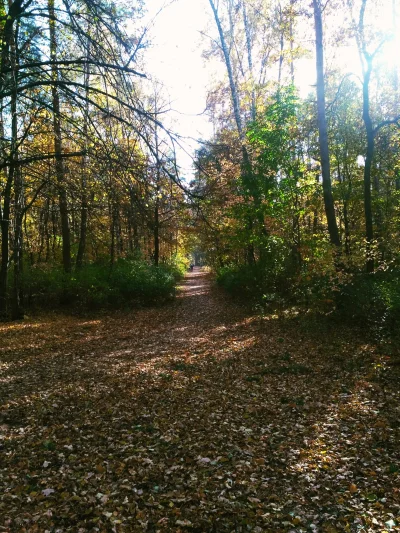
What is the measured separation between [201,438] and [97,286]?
33.9ft

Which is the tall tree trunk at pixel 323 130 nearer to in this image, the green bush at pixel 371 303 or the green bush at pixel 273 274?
the green bush at pixel 371 303

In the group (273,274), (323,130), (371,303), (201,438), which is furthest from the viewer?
(273,274)

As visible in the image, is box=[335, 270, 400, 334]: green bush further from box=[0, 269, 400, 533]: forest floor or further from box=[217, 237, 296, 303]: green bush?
box=[217, 237, 296, 303]: green bush

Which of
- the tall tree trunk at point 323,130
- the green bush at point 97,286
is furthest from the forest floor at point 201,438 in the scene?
the green bush at point 97,286

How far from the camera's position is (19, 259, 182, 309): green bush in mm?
12734

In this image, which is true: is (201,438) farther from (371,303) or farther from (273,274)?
(273,274)

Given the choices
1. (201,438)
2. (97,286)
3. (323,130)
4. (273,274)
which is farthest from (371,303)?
(97,286)

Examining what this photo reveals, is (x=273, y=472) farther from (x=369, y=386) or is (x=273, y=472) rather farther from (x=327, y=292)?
(x=327, y=292)

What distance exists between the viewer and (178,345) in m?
8.74

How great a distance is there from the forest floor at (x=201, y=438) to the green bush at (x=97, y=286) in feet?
15.2

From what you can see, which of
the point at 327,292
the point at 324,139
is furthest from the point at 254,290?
the point at 324,139

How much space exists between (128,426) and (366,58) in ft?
40.1

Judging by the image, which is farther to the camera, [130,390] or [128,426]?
[130,390]

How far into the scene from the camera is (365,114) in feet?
37.4
